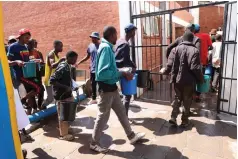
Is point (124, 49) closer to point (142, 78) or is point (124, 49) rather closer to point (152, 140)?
point (142, 78)

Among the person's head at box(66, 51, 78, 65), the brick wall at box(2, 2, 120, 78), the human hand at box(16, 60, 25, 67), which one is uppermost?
the brick wall at box(2, 2, 120, 78)

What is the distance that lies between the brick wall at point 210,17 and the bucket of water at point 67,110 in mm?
19556

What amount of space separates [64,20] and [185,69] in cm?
661

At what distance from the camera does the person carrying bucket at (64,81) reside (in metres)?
3.38

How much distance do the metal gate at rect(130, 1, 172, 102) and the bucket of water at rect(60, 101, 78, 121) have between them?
203cm

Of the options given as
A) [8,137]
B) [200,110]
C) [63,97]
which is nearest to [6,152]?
[8,137]

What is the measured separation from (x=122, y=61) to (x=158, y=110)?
6.05ft

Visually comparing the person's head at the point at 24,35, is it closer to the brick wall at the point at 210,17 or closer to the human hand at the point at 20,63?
the human hand at the point at 20,63

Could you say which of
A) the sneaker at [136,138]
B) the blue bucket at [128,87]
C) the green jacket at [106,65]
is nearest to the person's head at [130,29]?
the blue bucket at [128,87]

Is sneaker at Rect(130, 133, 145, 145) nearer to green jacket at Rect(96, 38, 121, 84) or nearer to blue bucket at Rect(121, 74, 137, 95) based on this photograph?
blue bucket at Rect(121, 74, 137, 95)

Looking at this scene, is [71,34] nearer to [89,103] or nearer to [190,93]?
[89,103]

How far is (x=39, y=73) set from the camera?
4426 millimetres

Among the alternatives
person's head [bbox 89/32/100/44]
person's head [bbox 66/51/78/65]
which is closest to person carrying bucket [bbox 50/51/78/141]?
person's head [bbox 66/51/78/65]

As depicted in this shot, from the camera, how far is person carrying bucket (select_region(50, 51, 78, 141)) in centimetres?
338
